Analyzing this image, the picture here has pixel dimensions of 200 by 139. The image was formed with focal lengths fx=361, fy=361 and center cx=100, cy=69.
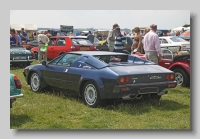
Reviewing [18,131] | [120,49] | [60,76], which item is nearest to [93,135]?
[18,131]

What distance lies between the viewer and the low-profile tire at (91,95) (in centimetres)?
701

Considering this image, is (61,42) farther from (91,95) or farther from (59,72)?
(91,95)

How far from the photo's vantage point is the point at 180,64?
9188 mm

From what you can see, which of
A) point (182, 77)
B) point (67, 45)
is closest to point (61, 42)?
point (67, 45)

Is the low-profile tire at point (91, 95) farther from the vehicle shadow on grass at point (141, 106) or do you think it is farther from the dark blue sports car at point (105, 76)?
the vehicle shadow on grass at point (141, 106)

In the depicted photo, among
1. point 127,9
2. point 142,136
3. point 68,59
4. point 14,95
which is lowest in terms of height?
point 142,136

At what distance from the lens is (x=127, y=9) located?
5754 millimetres

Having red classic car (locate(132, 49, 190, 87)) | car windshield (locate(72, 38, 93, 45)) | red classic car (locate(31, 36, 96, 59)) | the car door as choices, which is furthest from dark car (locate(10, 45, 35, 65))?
red classic car (locate(132, 49, 190, 87))

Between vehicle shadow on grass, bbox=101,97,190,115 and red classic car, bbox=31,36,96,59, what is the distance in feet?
22.8

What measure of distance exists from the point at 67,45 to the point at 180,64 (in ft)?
20.4

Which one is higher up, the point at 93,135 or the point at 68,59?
the point at 68,59

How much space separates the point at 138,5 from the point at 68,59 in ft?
9.06

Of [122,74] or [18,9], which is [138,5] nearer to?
[122,74]

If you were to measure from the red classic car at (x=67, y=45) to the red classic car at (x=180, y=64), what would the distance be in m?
5.05
